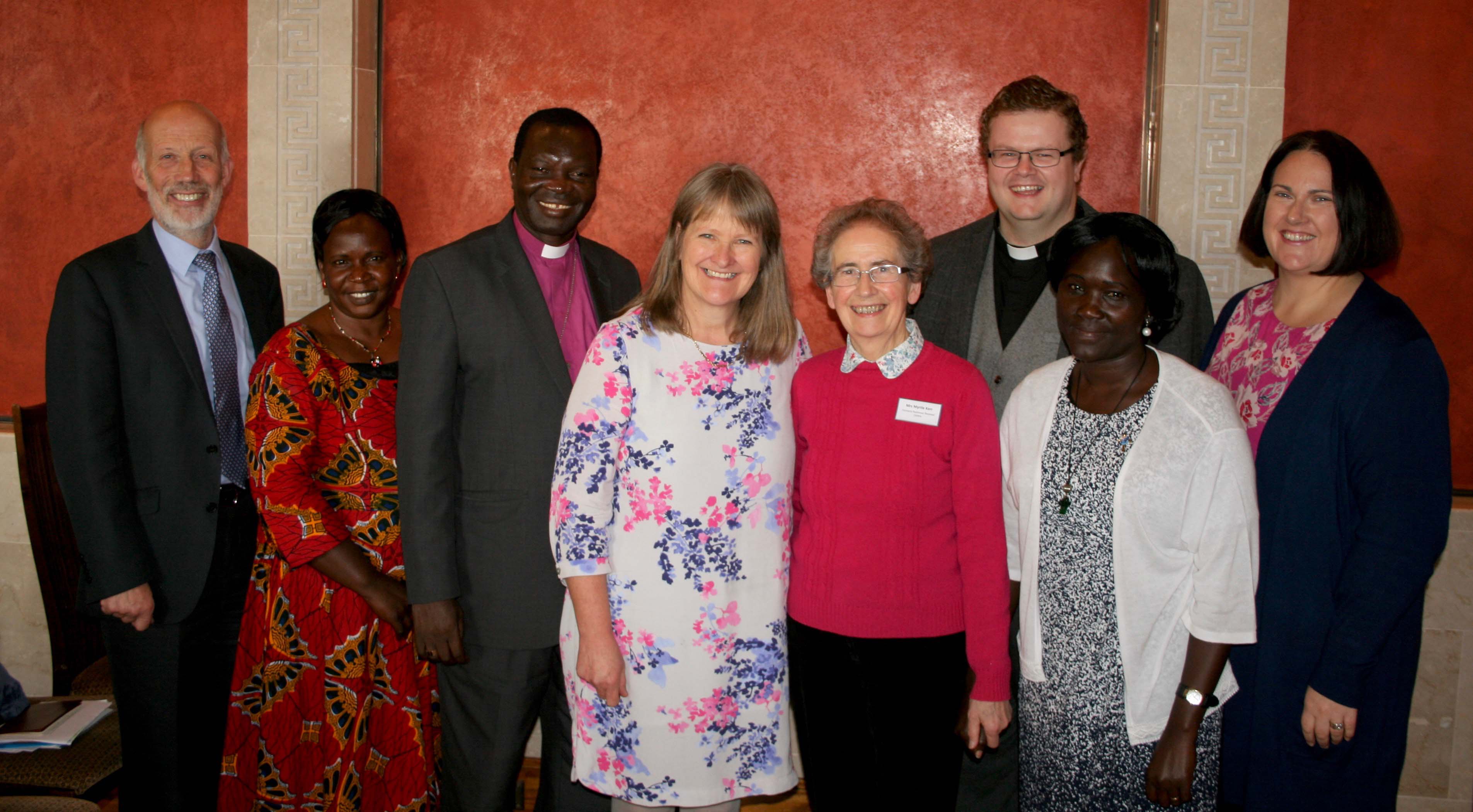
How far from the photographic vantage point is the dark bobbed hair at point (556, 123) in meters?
2.32

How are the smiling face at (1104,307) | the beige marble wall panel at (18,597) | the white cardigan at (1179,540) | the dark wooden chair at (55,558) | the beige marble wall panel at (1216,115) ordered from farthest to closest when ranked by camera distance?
the beige marble wall panel at (18,597) → the beige marble wall panel at (1216,115) → the dark wooden chair at (55,558) → the smiling face at (1104,307) → the white cardigan at (1179,540)

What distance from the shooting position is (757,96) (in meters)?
3.18

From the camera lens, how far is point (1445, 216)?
9.80 ft

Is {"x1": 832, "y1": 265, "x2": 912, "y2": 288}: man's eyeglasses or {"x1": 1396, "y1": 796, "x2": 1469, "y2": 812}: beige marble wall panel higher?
{"x1": 832, "y1": 265, "x2": 912, "y2": 288}: man's eyeglasses

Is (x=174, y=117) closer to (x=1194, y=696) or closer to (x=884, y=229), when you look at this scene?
(x=884, y=229)

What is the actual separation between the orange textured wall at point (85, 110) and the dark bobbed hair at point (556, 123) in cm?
169

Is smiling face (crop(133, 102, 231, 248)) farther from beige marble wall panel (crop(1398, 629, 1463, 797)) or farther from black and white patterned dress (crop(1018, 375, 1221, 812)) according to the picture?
beige marble wall panel (crop(1398, 629, 1463, 797))

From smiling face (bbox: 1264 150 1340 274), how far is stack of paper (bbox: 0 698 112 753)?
3406mm

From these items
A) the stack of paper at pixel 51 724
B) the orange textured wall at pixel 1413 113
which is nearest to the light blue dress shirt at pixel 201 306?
the stack of paper at pixel 51 724

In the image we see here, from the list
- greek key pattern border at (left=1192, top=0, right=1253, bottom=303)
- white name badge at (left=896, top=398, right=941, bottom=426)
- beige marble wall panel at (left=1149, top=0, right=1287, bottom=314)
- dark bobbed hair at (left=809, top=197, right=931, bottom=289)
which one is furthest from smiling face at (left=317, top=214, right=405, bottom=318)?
greek key pattern border at (left=1192, top=0, right=1253, bottom=303)

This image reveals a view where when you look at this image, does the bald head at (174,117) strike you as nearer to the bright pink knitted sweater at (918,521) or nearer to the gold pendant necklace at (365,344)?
the gold pendant necklace at (365,344)

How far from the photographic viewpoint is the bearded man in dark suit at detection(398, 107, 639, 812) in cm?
214

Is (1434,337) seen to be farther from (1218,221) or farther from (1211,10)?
(1211,10)

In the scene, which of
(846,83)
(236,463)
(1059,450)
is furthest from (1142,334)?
(236,463)
